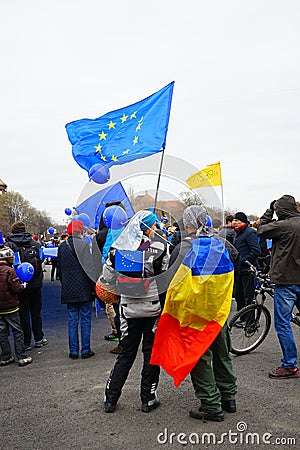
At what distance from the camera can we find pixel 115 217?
542cm

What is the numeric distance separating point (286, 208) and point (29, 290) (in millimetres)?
3924

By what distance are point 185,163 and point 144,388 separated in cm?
214

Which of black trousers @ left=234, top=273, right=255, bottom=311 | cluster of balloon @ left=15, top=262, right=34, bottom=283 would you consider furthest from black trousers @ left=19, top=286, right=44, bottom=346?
black trousers @ left=234, top=273, right=255, bottom=311

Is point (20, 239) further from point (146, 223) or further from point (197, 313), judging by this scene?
point (197, 313)

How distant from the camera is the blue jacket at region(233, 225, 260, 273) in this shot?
24.0 feet

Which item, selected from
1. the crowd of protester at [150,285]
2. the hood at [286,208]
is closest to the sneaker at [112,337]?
the crowd of protester at [150,285]

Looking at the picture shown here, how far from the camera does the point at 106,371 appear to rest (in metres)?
5.46

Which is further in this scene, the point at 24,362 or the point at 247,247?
the point at 247,247

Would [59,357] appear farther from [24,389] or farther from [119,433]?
[119,433]

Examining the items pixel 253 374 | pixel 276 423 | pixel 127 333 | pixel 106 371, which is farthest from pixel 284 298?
pixel 106 371

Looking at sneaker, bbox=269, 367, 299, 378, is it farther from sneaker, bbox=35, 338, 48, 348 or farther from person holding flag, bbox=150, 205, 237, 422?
sneaker, bbox=35, 338, 48, 348

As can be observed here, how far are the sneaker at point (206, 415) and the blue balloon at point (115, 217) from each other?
2157 millimetres

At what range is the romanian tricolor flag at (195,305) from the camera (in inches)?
153

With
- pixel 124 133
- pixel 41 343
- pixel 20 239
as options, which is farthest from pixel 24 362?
pixel 124 133
